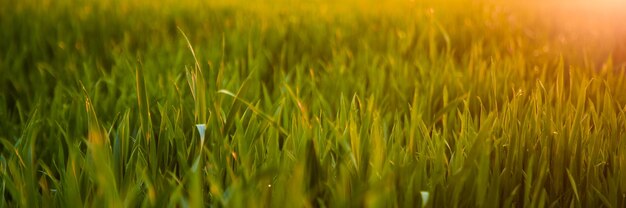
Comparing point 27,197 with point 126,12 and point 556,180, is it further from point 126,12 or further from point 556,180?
point 126,12

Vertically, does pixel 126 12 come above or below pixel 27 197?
below

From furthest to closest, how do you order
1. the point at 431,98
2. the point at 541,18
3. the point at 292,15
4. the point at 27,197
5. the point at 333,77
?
1. the point at 541,18
2. the point at 292,15
3. the point at 333,77
4. the point at 431,98
5. the point at 27,197

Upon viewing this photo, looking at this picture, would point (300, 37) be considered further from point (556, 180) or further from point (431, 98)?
point (556, 180)

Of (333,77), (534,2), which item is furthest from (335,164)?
(534,2)

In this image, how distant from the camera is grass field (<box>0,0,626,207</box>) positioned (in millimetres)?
875

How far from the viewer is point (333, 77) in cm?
178

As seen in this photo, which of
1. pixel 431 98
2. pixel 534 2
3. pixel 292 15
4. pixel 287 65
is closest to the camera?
pixel 431 98

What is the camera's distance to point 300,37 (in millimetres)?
2650

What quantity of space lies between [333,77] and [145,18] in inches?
67.3

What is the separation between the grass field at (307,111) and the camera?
87 cm

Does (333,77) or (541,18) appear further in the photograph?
(541,18)

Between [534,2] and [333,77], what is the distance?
344 cm

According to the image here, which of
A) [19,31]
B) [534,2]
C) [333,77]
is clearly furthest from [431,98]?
[534,2]

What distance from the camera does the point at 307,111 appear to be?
1358 mm
